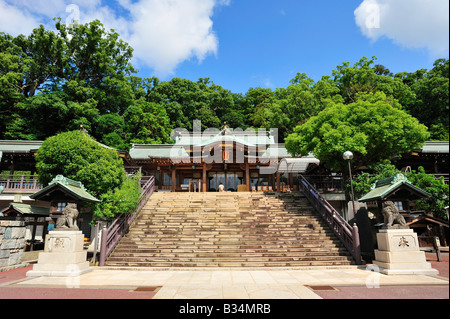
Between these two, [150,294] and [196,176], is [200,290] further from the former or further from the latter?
[196,176]

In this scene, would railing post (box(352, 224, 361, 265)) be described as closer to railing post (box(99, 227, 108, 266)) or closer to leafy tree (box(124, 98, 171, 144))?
railing post (box(99, 227, 108, 266))

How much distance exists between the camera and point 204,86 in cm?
4784

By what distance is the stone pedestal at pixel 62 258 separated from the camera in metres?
8.16

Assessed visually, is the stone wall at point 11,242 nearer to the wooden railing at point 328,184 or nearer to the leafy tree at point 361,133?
the leafy tree at point 361,133

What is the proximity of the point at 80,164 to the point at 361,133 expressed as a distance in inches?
586

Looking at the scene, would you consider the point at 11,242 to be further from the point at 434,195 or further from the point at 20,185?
the point at 434,195

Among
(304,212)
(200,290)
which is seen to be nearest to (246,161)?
(304,212)

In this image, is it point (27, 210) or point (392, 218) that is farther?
point (27, 210)

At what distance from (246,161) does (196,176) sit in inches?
223

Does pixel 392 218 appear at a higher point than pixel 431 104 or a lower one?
lower

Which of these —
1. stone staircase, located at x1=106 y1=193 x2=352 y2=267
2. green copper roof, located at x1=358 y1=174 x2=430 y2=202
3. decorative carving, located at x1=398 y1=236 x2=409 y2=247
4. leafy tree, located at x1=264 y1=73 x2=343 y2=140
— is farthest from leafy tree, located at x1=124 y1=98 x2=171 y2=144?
decorative carving, located at x1=398 y1=236 x2=409 y2=247

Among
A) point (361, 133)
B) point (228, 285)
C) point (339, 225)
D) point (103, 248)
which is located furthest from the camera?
point (361, 133)

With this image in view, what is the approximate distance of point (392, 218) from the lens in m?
9.00

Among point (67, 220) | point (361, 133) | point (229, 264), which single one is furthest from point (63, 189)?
point (361, 133)
